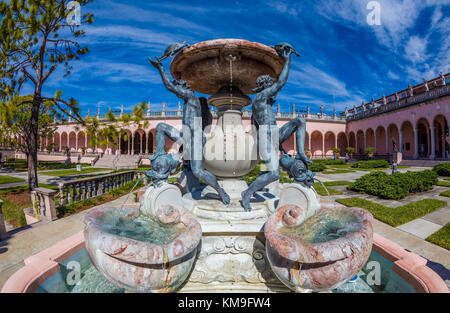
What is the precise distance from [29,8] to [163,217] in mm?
9971

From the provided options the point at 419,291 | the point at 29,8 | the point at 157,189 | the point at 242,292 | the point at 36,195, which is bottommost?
the point at 242,292

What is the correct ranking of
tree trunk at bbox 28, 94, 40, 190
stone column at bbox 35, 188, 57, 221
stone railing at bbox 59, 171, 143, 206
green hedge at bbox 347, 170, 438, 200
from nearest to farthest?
stone column at bbox 35, 188, 57, 221 → stone railing at bbox 59, 171, 143, 206 → green hedge at bbox 347, 170, 438, 200 → tree trunk at bbox 28, 94, 40, 190

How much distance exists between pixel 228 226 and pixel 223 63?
2.48 metres

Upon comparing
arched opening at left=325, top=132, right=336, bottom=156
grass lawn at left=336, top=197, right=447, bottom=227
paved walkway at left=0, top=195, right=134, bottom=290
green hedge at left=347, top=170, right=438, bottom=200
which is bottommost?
grass lawn at left=336, top=197, right=447, bottom=227

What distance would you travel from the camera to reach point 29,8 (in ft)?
24.9

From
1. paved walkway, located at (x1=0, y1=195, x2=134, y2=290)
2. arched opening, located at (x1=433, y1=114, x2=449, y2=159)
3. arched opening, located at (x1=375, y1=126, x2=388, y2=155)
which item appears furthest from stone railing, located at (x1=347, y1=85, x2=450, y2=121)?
paved walkway, located at (x1=0, y1=195, x2=134, y2=290)

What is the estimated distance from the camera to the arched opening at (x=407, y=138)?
3073 cm

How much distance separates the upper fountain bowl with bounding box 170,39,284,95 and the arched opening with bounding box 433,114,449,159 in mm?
33043

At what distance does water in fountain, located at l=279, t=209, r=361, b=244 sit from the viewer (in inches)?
93.7

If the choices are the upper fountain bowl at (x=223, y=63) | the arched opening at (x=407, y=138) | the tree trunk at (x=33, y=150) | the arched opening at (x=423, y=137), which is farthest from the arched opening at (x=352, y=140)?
the tree trunk at (x=33, y=150)

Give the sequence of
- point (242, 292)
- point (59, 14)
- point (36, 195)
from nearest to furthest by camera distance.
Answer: point (242, 292) → point (36, 195) → point (59, 14)

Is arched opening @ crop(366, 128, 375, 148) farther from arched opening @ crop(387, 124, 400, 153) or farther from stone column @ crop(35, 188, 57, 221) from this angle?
stone column @ crop(35, 188, 57, 221)

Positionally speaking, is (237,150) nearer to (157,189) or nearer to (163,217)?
(157,189)
